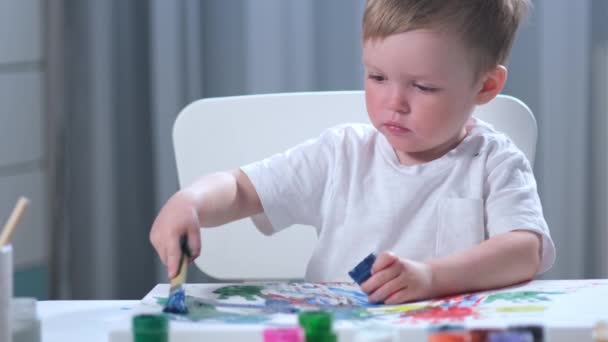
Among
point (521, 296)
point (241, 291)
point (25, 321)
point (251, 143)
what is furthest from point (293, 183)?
point (25, 321)

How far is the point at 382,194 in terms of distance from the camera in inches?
46.6

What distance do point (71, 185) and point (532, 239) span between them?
1.35m

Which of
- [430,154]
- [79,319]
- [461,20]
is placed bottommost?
[79,319]

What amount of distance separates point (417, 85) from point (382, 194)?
0.57 feet

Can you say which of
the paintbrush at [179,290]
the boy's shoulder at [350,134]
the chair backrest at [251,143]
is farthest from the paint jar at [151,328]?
the chair backrest at [251,143]

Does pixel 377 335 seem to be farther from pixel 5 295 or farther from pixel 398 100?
pixel 398 100

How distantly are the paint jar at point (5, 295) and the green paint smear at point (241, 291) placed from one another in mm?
248

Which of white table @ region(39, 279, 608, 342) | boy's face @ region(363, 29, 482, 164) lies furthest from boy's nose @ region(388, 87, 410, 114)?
white table @ region(39, 279, 608, 342)

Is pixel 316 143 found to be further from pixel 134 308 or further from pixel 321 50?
pixel 321 50

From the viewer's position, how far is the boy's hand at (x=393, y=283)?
895 millimetres

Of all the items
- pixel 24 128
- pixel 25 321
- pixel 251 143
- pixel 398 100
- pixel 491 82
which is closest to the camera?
pixel 25 321

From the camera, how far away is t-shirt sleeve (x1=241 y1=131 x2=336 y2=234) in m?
1.19

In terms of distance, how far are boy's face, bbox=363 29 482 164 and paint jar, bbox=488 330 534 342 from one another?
486 mm

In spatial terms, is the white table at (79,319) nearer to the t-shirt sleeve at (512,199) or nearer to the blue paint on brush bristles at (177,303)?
the blue paint on brush bristles at (177,303)
